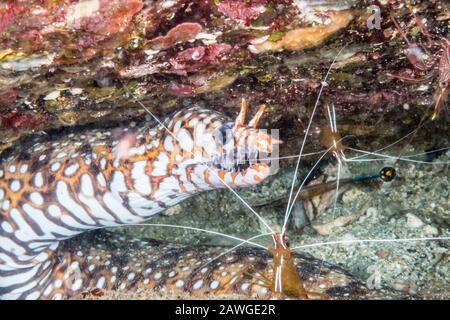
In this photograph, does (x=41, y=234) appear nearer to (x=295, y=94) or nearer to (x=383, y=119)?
(x=295, y=94)

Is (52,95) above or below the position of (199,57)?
below

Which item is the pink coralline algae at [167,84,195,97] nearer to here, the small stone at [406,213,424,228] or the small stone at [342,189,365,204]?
the small stone at [342,189,365,204]

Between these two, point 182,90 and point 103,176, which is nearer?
point 182,90

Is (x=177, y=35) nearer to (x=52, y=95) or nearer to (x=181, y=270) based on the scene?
(x=52, y=95)

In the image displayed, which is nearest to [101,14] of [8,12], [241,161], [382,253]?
[8,12]

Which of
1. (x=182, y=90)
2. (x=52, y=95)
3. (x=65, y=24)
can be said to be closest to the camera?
(x=65, y=24)

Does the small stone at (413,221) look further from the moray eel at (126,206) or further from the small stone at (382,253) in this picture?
the moray eel at (126,206)
